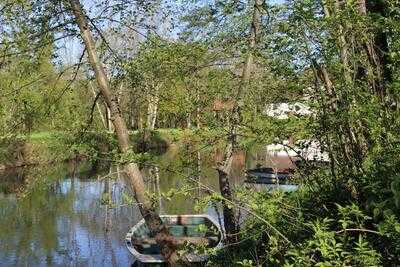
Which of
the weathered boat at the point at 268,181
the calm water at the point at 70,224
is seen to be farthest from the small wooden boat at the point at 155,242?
the weathered boat at the point at 268,181

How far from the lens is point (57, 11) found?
312 inches

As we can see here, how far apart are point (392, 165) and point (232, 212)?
4.05 m

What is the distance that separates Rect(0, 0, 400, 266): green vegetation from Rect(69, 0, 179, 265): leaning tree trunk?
0.11 feet

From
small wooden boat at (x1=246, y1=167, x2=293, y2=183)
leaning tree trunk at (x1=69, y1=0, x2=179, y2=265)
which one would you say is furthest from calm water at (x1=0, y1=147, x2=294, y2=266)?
leaning tree trunk at (x1=69, y1=0, x2=179, y2=265)

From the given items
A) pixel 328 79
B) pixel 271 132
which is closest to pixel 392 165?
pixel 328 79

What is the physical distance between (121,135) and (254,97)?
2.34 metres

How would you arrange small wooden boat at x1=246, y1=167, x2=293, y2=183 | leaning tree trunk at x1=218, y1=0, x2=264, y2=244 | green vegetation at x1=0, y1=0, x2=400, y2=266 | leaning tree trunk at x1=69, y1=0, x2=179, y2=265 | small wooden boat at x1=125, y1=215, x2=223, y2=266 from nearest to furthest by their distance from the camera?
green vegetation at x1=0, y1=0, x2=400, y2=266 < leaning tree trunk at x1=218, y1=0, x2=264, y2=244 < small wooden boat at x1=246, y1=167, x2=293, y2=183 < leaning tree trunk at x1=69, y1=0, x2=179, y2=265 < small wooden boat at x1=125, y1=215, x2=223, y2=266

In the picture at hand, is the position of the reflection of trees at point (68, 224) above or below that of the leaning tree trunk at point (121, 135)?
below

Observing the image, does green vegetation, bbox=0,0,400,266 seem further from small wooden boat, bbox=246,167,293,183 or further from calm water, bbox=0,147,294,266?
calm water, bbox=0,147,294,266

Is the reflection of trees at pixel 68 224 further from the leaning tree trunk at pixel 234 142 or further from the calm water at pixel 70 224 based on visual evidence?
the leaning tree trunk at pixel 234 142

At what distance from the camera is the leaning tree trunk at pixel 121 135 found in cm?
764

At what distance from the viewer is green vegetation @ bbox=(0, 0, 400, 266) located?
3291 millimetres

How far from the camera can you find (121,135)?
26.1 ft

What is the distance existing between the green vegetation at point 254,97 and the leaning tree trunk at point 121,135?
0.03m
